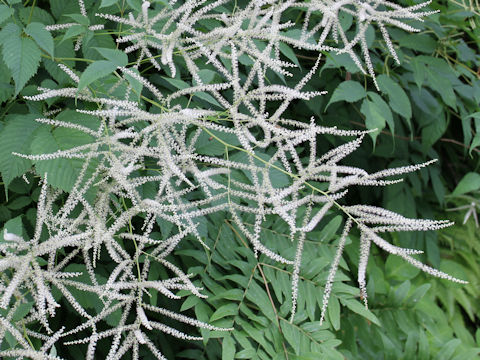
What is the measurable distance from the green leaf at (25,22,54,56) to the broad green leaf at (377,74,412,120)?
184 cm

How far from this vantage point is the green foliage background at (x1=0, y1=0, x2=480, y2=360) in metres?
2.04

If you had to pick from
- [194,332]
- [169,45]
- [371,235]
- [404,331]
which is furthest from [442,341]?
[169,45]

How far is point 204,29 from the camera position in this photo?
2.69 metres

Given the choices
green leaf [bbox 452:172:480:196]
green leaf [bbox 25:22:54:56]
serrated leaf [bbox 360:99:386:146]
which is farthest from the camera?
green leaf [bbox 452:172:480:196]

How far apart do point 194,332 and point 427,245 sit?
2.18 m

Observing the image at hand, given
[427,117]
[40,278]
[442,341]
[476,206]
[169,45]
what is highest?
[169,45]

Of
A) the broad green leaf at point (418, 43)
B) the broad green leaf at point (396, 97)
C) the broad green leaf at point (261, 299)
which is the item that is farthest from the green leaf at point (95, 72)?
the broad green leaf at point (418, 43)

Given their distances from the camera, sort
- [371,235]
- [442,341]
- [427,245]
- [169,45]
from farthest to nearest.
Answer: [427,245], [442,341], [169,45], [371,235]

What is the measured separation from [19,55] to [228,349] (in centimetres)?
142

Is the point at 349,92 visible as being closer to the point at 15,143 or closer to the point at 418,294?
the point at 418,294

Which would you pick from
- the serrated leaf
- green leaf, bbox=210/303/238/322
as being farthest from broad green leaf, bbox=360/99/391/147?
green leaf, bbox=210/303/238/322

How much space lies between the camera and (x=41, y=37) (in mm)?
1925

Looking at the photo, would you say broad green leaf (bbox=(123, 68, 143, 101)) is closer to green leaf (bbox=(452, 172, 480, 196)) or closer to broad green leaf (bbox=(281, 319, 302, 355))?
broad green leaf (bbox=(281, 319, 302, 355))

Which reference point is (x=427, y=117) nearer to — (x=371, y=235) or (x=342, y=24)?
(x=342, y=24)
